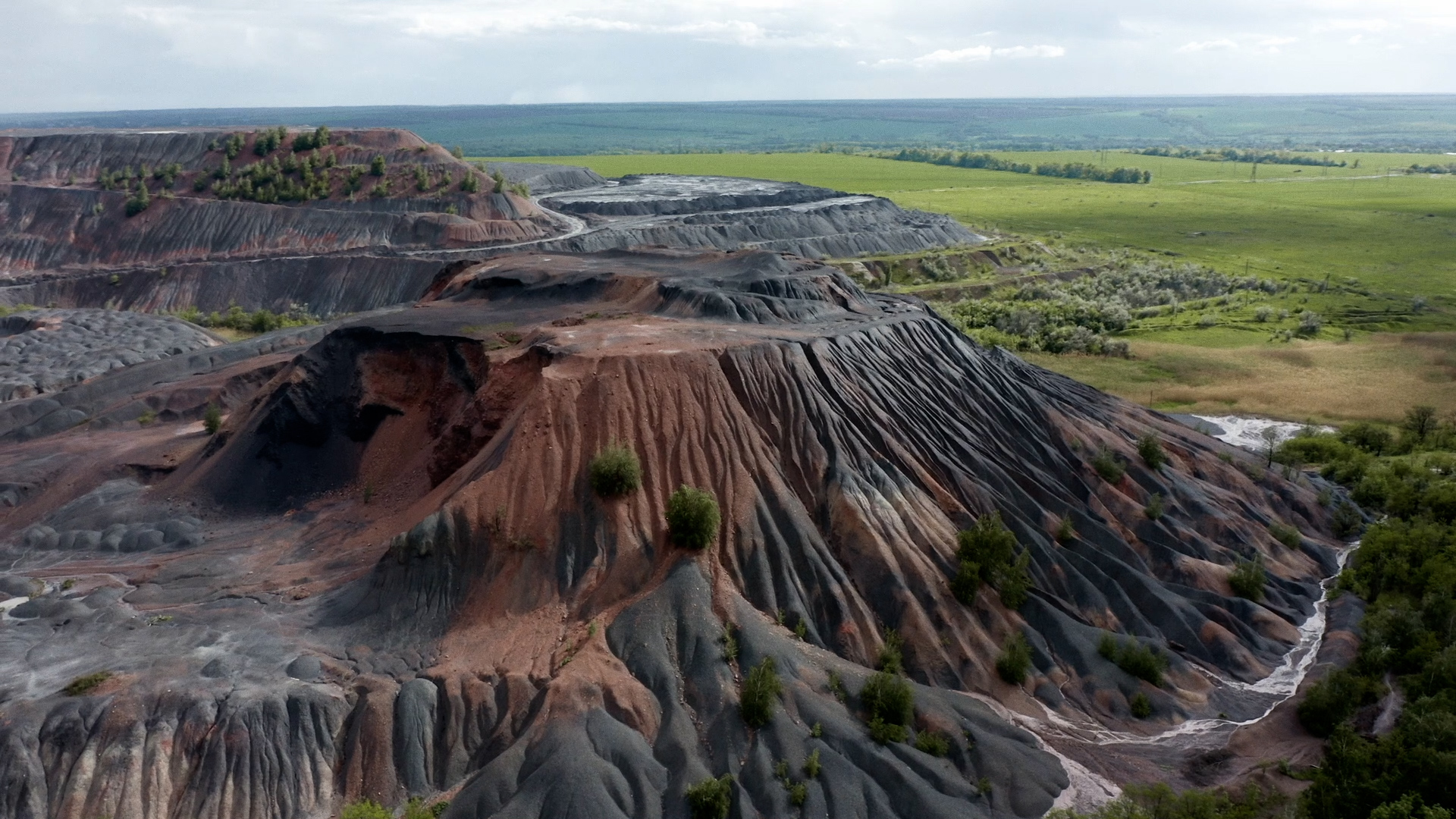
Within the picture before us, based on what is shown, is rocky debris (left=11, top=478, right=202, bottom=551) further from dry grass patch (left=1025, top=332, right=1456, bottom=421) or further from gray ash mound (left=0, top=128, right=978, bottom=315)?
dry grass patch (left=1025, top=332, right=1456, bottom=421)

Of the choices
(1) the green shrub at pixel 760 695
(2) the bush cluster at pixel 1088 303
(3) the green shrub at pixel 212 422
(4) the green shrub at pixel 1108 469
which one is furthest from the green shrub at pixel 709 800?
(2) the bush cluster at pixel 1088 303

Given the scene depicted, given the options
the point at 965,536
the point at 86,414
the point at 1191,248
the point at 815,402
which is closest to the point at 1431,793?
the point at 965,536

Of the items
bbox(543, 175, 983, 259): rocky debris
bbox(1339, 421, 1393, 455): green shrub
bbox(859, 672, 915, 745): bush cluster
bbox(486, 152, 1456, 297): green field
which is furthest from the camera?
bbox(486, 152, 1456, 297): green field

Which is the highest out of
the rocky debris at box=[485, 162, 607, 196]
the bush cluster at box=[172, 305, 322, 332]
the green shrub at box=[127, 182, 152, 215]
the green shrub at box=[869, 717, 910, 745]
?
the rocky debris at box=[485, 162, 607, 196]

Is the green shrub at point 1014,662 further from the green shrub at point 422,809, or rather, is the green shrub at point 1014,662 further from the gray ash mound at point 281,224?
the gray ash mound at point 281,224

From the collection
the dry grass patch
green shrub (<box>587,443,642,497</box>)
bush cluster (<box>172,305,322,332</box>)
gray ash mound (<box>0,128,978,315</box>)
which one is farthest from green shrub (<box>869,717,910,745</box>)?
bush cluster (<box>172,305,322,332</box>)

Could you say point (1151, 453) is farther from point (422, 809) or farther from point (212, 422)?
point (212, 422)

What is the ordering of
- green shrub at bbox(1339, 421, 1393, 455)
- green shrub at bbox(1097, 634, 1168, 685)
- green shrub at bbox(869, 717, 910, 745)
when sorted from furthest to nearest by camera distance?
green shrub at bbox(1339, 421, 1393, 455)
green shrub at bbox(1097, 634, 1168, 685)
green shrub at bbox(869, 717, 910, 745)

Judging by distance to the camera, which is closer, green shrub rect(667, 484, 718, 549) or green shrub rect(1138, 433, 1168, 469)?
green shrub rect(667, 484, 718, 549)
